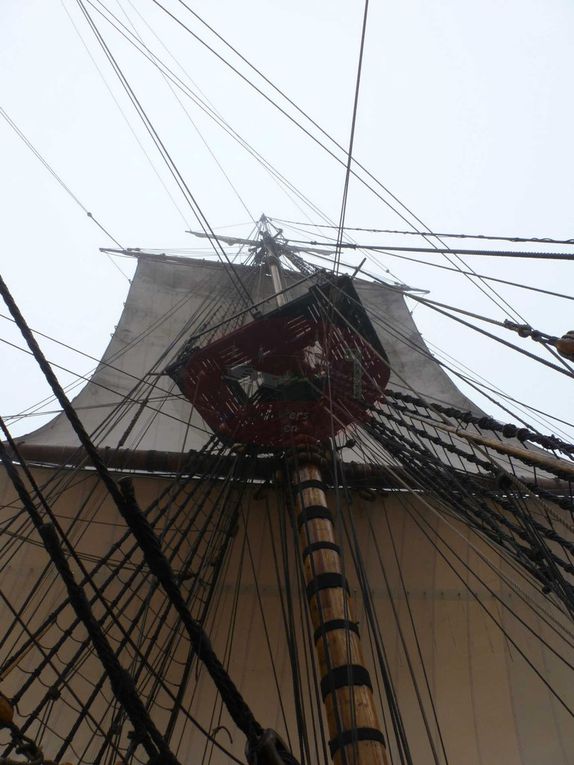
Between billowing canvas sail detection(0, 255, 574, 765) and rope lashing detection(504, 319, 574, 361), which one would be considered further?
billowing canvas sail detection(0, 255, 574, 765)

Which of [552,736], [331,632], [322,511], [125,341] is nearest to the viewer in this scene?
[331,632]

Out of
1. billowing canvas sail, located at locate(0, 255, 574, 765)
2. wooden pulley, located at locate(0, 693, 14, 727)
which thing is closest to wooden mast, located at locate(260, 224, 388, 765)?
billowing canvas sail, located at locate(0, 255, 574, 765)

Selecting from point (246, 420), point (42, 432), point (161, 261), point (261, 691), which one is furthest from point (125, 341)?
point (261, 691)

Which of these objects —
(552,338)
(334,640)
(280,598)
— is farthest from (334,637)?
(552,338)

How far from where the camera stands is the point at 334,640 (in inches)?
104

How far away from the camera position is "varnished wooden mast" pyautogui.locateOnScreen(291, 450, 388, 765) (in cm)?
216

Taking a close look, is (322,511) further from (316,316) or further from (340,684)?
(316,316)

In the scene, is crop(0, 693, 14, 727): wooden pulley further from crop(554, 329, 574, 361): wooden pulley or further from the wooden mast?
crop(554, 329, 574, 361): wooden pulley

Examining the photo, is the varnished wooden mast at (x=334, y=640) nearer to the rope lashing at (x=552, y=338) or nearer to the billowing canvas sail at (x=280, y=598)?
the billowing canvas sail at (x=280, y=598)

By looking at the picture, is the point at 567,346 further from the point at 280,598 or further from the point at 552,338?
the point at 280,598

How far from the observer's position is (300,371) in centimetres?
443

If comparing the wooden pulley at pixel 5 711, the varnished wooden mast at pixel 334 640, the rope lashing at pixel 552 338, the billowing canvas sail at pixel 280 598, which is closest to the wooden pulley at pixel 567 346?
the rope lashing at pixel 552 338

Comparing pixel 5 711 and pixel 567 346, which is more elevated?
pixel 567 346

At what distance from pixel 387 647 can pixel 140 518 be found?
3806mm
